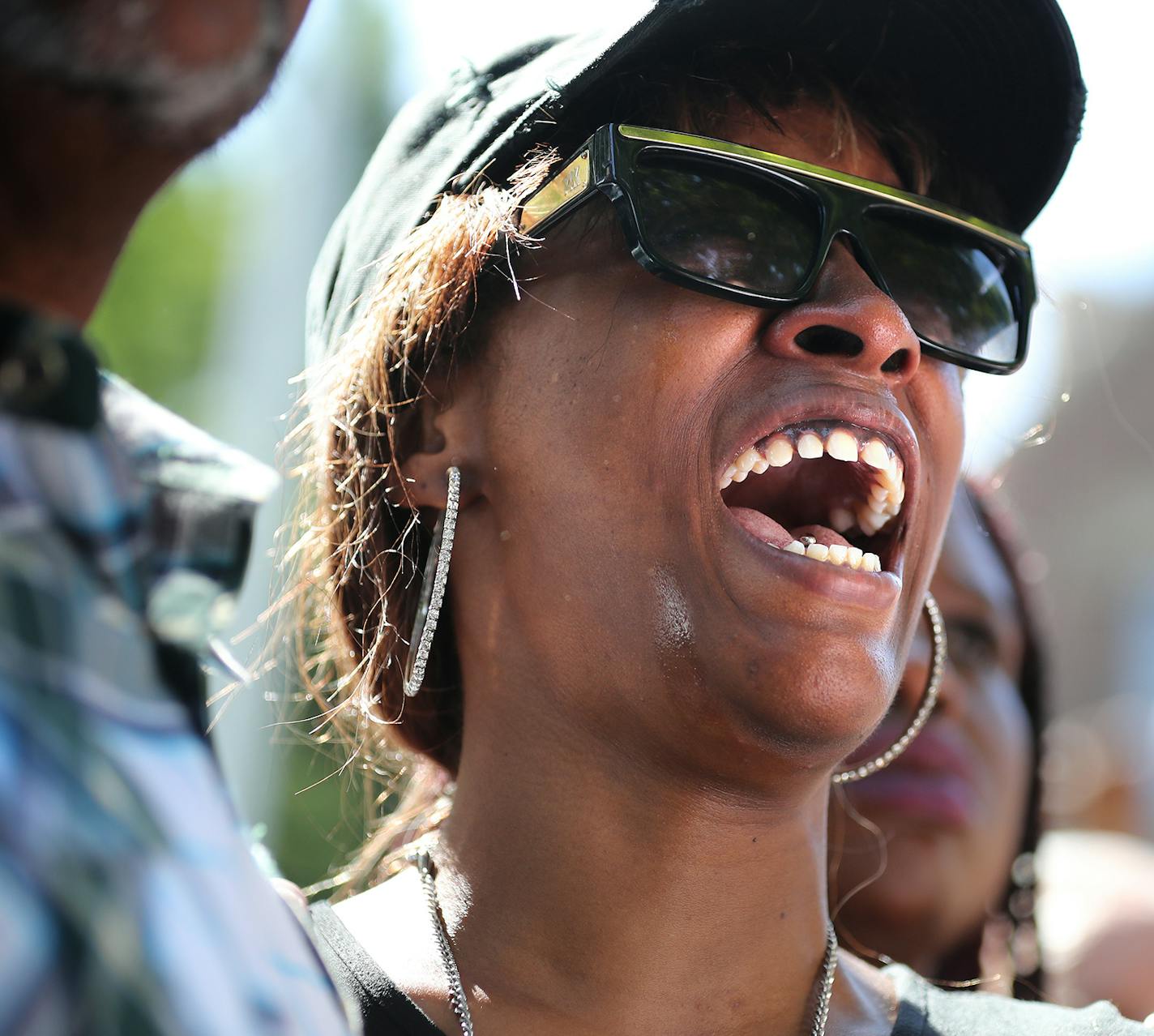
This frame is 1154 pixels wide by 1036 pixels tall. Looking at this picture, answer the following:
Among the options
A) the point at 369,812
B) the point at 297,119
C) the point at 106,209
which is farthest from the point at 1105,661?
the point at 106,209

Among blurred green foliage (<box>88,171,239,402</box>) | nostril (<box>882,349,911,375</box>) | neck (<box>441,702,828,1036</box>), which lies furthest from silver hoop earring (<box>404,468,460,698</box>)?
blurred green foliage (<box>88,171,239,402</box>)

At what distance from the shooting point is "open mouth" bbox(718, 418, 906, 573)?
186 cm

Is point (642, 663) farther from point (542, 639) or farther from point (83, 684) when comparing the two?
point (83, 684)

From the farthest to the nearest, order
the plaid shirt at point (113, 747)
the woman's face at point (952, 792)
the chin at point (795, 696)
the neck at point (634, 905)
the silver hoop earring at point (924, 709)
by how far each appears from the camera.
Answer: the woman's face at point (952, 792), the silver hoop earring at point (924, 709), the neck at point (634, 905), the chin at point (795, 696), the plaid shirt at point (113, 747)

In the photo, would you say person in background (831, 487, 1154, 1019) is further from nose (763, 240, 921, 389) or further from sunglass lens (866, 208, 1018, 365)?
nose (763, 240, 921, 389)

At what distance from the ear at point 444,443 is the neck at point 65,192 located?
→ 3.75ft

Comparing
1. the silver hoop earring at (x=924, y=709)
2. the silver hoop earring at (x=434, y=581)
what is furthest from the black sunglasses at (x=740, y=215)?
the silver hoop earring at (x=924, y=709)

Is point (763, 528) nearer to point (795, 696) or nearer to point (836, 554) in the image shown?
point (836, 554)

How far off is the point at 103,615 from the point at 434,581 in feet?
4.00

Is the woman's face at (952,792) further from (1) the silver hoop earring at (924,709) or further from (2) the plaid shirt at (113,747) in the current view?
(2) the plaid shirt at (113,747)

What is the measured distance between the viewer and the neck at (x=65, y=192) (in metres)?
0.81

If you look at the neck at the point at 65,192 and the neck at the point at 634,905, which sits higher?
the neck at the point at 65,192

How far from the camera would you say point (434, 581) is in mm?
2043

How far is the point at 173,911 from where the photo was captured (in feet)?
2.55
